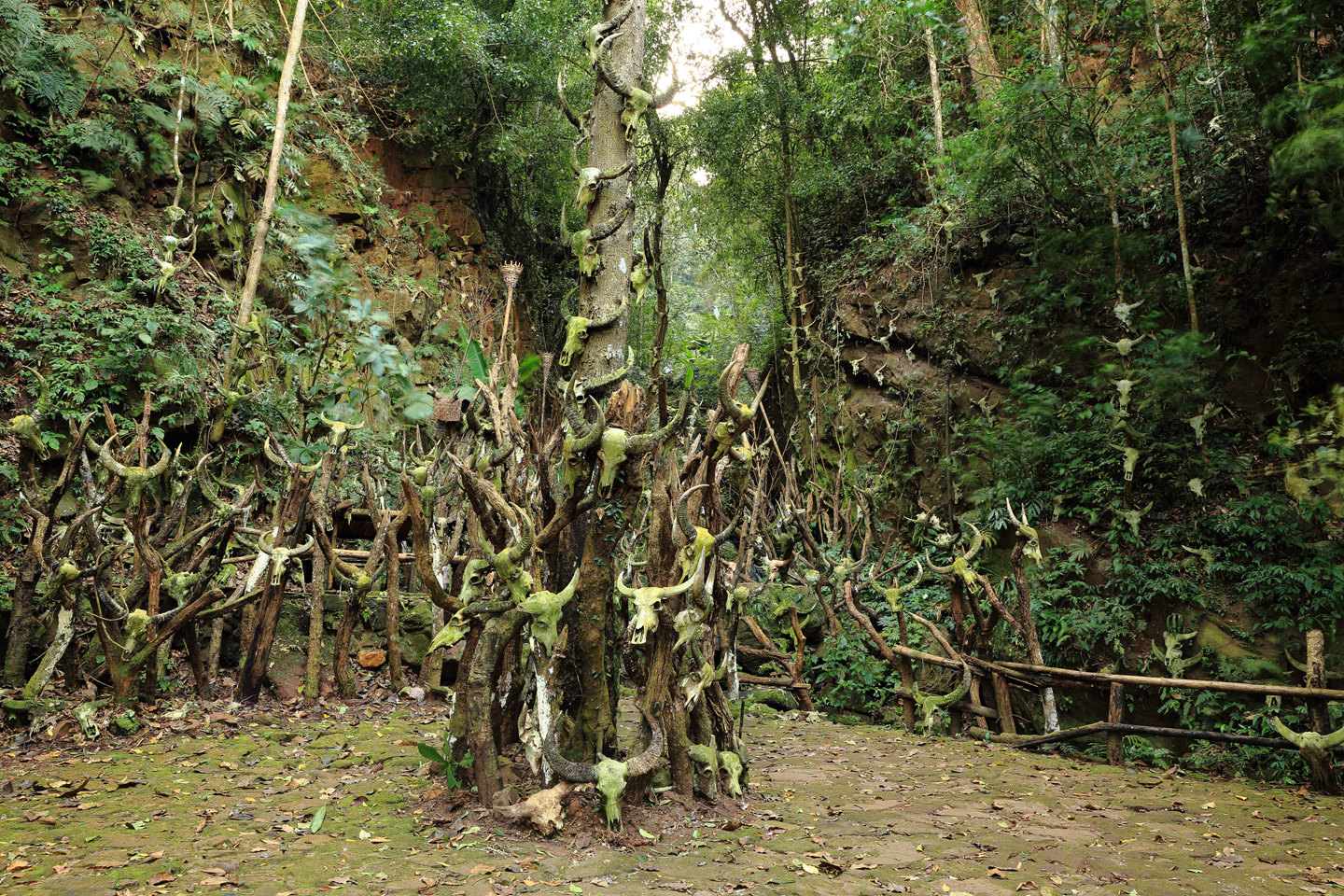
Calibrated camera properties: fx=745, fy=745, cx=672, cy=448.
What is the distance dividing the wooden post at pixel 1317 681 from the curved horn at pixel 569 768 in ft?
15.6

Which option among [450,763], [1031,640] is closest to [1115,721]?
[1031,640]

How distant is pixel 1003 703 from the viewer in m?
5.99

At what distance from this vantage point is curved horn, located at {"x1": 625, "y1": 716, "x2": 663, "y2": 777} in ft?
10.9

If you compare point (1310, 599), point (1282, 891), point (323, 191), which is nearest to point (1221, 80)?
point (1310, 599)

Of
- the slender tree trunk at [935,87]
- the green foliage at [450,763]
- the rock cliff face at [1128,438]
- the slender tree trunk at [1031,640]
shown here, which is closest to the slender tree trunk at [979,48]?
the slender tree trunk at [935,87]

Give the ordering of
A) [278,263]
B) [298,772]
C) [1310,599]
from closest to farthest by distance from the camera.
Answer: [298,772] < [1310,599] < [278,263]

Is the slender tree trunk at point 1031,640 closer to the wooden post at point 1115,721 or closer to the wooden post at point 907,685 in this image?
the wooden post at point 1115,721

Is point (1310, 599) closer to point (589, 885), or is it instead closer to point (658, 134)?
point (589, 885)

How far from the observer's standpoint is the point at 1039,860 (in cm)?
343

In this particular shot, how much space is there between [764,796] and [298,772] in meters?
2.60

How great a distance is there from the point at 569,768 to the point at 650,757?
0.37 m

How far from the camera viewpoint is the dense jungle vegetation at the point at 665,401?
3.90 m

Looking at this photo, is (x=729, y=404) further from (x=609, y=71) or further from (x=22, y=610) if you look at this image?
(x=22, y=610)

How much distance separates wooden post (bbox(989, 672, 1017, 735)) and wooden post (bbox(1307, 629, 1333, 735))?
1867 mm
